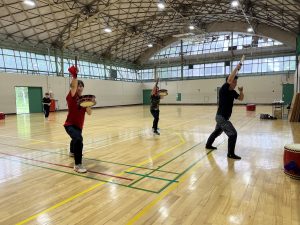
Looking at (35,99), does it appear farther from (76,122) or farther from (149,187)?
(149,187)

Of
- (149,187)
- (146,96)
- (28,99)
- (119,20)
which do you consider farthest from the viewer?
(146,96)

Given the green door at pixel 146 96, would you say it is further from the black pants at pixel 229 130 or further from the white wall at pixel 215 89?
the black pants at pixel 229 130

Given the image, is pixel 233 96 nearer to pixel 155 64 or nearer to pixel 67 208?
pixel 67 208

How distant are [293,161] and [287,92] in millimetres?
29638

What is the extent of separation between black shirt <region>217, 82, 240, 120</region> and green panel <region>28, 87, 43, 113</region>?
77.6ft

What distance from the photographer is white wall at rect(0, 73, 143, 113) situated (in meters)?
22.5

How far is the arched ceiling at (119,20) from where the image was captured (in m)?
21.0

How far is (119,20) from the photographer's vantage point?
26219 mm

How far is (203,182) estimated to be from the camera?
13.9ft

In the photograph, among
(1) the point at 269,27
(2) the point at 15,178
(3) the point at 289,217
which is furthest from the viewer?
(1) the point at 269,27

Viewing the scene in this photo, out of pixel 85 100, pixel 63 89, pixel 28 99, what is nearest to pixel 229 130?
pixel 85 100

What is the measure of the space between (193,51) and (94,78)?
51.2ft

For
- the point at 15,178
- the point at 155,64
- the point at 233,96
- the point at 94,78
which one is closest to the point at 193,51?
the point at 155,64

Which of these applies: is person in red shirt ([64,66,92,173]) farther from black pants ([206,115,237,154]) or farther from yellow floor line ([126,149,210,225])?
black pants ([206,115,237,154])
